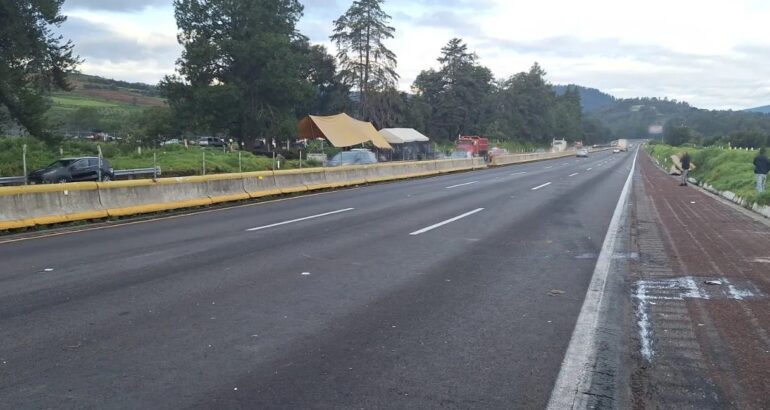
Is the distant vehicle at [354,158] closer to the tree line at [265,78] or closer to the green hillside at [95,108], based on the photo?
the tree line at [265,78]

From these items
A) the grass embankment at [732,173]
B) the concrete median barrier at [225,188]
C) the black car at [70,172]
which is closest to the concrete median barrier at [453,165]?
the grass embankment at [732,173]

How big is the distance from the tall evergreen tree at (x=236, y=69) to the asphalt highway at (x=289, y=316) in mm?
41130

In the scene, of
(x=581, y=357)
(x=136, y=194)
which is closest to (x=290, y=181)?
(x=136, y=194)

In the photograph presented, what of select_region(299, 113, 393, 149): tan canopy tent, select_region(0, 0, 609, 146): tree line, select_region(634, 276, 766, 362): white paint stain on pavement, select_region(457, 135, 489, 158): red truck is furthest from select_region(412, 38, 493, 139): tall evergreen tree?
select_region(634, 276, 766, 362): white paint stain on pavement

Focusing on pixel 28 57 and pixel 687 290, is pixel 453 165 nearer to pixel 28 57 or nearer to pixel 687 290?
pixel 28 57

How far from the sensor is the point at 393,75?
242 feet

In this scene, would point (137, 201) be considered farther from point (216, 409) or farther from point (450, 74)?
point (450, 74)

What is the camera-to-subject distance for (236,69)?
53.8 m

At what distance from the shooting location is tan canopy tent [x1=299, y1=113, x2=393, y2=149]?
3759cm

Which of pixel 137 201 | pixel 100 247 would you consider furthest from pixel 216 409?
pixel 137 201

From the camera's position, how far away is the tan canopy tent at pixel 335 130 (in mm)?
37594

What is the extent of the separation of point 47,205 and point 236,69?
140ft

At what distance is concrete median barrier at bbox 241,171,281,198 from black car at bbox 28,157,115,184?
8.59 metres

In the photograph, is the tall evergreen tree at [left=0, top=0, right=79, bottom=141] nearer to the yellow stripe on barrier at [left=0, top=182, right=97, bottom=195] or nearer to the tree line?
the tree line
